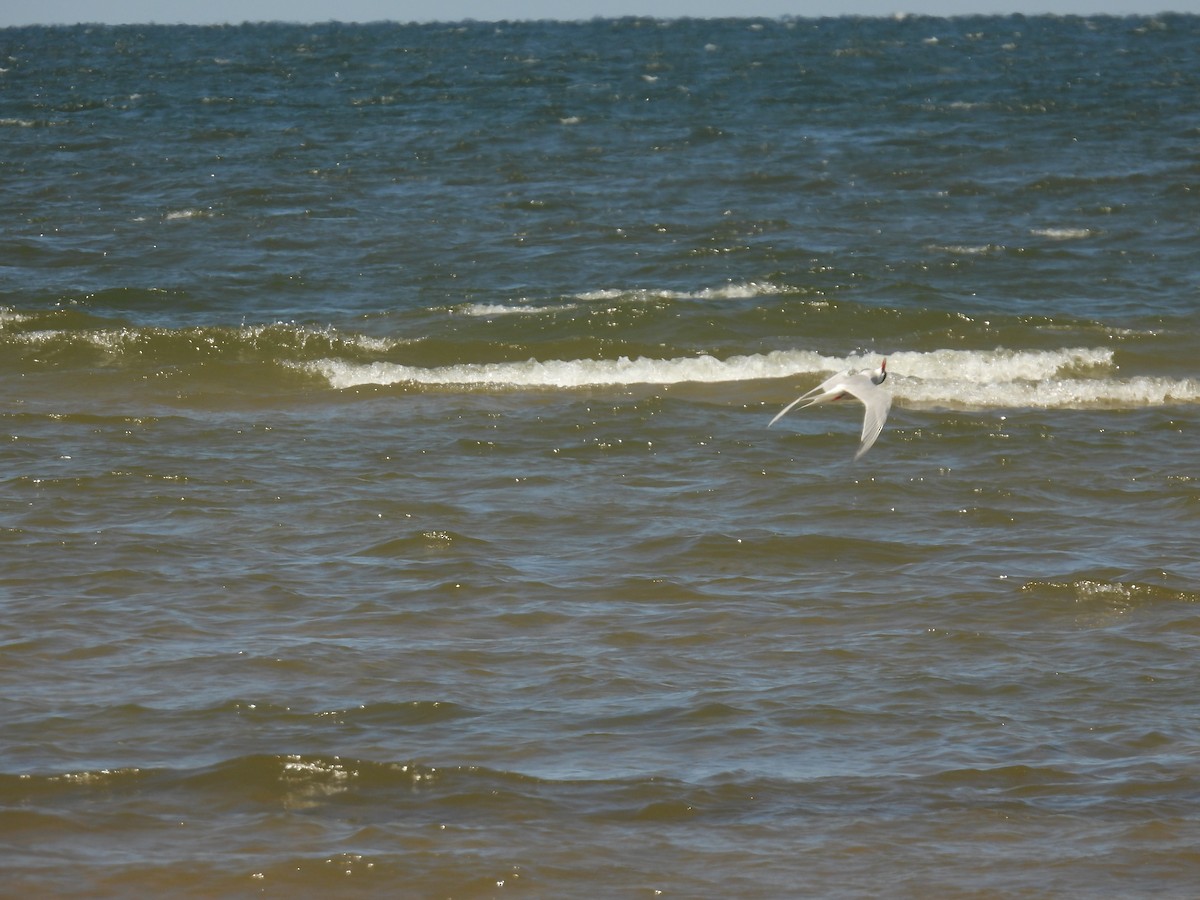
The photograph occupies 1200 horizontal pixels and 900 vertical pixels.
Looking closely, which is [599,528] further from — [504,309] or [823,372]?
[504,309]

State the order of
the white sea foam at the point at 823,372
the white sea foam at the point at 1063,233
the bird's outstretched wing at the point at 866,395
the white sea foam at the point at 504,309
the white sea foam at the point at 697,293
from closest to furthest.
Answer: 1. the bird's outstretched wing at the point at 866,395
2. the white sea foam at the point at 823,372
3. the white sea foam at the point at 504,309
4. the white sea foam at the point at 697,293
5. the white sea foam at the point at 1063,233

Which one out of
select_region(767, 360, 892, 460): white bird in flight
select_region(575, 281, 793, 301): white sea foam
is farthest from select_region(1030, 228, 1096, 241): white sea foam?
select_region(767, 360, 892, 460): white bird in flight

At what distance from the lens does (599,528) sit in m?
9.77

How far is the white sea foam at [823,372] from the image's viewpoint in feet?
44.5

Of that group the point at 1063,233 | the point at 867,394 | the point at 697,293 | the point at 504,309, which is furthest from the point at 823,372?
the point at 1063,233

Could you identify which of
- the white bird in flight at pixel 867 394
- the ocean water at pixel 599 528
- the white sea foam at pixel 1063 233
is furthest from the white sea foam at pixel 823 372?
the white sea foam at pixel 1063 233

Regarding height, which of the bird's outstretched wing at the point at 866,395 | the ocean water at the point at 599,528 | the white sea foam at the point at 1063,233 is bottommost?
the ocean water at the point at 599,528

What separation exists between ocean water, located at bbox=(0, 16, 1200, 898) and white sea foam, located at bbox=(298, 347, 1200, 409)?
0.21 ft

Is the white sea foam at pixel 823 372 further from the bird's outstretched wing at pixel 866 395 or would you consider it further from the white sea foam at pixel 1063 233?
the white sea foam at pixel 1063 233

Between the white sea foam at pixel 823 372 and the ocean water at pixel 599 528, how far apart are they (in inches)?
2.5

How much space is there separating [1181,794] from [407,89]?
32.3 m

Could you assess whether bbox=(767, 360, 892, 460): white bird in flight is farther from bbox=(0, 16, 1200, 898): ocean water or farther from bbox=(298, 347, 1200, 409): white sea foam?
bbox=(298, 347, 1200, 409): white sea foam

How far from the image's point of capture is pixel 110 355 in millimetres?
15133

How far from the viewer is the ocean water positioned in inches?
235
